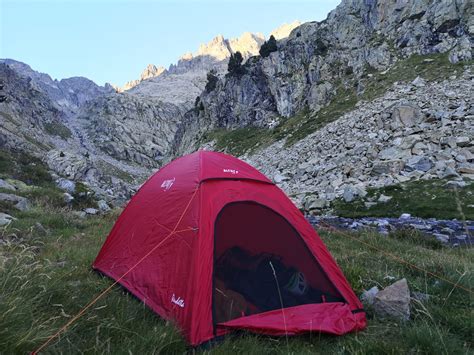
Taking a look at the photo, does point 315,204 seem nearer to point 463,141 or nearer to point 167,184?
point 463,141

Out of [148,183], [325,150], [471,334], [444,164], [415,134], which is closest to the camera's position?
[471,334]

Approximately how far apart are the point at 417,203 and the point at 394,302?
11409mm

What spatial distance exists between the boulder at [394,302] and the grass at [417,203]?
1038cm

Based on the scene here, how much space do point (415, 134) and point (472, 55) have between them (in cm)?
1523

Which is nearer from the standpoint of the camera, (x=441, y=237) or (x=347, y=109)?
(x=441, y=237)

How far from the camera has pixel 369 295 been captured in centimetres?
493

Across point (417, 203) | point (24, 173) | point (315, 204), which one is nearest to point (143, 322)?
point (417, 203)

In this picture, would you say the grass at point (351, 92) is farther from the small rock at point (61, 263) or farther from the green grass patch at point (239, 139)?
the small rock at point (61, 263)

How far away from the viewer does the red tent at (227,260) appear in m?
4.05

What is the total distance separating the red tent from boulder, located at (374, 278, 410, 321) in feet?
0.85

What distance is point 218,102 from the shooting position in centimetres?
6669

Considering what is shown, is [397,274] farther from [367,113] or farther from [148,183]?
[367,113]

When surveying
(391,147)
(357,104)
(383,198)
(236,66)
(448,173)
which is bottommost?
(383,198)

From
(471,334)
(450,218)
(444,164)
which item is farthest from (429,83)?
(471,334)
